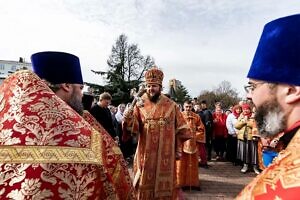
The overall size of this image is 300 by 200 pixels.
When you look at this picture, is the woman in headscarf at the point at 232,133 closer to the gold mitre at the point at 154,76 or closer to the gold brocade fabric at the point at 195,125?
the gold brocade fabric at the point at 195,125

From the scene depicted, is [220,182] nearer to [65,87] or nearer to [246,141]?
[246,141]

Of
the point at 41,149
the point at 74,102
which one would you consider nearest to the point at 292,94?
the point at 41,149

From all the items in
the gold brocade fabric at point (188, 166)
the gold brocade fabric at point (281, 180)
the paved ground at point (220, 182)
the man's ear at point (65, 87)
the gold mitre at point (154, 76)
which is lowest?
the paved ground at point (220, 182)

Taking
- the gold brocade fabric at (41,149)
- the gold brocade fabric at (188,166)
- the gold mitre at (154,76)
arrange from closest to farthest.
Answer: the gold brocade fabric at (41,149)
the gold mitre at (154,76)
the gold brocade fabric at (188,166)

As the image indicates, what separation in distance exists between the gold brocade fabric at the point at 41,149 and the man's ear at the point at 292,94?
33.1 inches

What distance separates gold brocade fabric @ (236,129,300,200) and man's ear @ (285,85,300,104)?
0.20 m

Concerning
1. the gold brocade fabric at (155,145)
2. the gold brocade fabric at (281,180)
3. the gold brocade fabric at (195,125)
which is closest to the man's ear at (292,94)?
the gold brocade fabric at (281,180)

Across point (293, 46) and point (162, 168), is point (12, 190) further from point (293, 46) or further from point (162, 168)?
point (162, 168)

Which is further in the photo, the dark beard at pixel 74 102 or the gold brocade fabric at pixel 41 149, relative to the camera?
the dark beard at pixel 74 102

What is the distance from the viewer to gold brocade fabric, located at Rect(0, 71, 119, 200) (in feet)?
4.79

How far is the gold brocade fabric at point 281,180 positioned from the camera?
1.07 m

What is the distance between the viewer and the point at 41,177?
1.47 meters

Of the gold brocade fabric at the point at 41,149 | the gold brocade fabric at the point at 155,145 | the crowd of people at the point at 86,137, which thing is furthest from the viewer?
the gold brocade fabric at the point at 155,145

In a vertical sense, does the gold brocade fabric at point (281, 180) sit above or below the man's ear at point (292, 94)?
below
